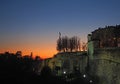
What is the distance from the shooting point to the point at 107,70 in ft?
140

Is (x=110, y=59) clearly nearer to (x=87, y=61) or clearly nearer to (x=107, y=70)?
(x=107, y=70)

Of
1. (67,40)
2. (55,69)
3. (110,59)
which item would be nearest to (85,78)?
(110,59)

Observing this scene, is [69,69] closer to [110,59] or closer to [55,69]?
[55,69]

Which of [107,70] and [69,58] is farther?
[69,58]

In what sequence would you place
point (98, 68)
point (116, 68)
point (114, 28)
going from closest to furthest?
point (116, 68) → point (98, 68) → point (114, 28)

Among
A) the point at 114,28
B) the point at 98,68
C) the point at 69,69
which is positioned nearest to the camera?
the point at 98,68

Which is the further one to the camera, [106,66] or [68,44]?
[68,44]

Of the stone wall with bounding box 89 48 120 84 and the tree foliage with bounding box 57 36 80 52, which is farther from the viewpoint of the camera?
the tree foliage with bounding box 57 36 80 52

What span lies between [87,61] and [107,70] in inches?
269

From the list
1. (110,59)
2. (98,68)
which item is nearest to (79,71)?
(98,68)

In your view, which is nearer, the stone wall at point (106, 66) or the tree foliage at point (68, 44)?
the stone wall at point (106, 66)

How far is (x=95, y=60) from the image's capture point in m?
46.2

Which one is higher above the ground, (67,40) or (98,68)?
(67,40)

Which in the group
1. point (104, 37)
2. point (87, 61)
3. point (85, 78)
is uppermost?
point (104, 37)
